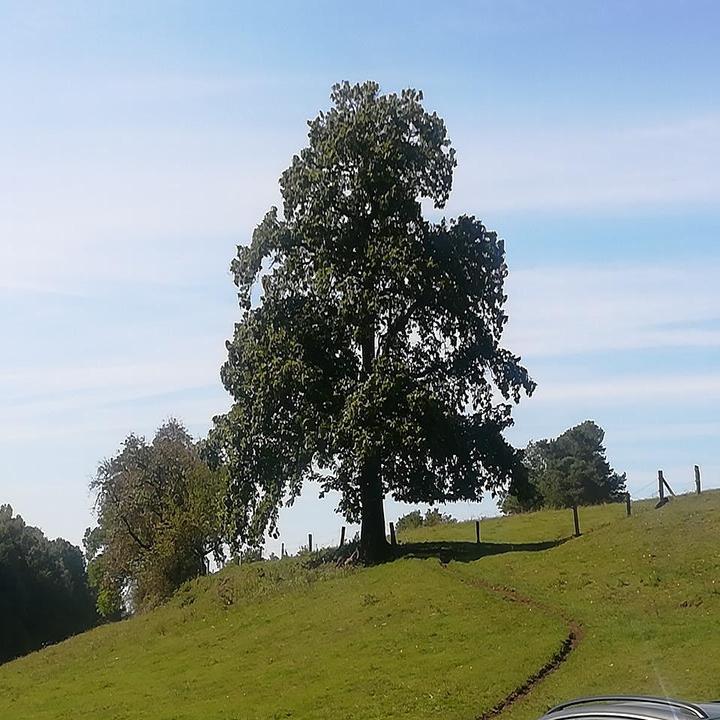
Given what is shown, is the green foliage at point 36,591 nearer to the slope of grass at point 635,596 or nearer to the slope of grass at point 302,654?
the slope of grass at point 302,654

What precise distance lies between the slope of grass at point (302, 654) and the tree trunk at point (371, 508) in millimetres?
2105

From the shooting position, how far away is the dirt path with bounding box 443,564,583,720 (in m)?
25.4

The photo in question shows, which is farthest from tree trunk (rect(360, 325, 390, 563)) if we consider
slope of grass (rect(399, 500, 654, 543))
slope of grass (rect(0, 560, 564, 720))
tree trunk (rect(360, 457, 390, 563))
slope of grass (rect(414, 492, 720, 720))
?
slope of grass (rect(399, 500, 654, 543))

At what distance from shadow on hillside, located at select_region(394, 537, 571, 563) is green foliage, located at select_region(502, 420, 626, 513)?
63.1m

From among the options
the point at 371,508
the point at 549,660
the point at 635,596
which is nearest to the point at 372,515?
the point at 371,508

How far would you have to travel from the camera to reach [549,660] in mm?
28922

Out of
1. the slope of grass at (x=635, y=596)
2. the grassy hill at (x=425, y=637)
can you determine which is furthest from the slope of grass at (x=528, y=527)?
the slope of grass at (x=635, y=596)

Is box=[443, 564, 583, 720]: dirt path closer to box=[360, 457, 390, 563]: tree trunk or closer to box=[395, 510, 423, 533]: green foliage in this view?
box=[360, 457, 390, 563]: tree trunk

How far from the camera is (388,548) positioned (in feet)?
168

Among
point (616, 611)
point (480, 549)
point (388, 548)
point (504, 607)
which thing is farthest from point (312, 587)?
point (616, 611)

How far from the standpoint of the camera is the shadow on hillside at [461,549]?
48.3 meters

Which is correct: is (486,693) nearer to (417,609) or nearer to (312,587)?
(417,609)

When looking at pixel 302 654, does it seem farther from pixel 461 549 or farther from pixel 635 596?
pixel 461 549

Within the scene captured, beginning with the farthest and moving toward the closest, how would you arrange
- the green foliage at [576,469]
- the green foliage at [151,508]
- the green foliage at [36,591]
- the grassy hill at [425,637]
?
the green foliage at [576,469] → the green foliage at [36,591] → the green foliage at [151,508] → the grassy hill at [425,637]
